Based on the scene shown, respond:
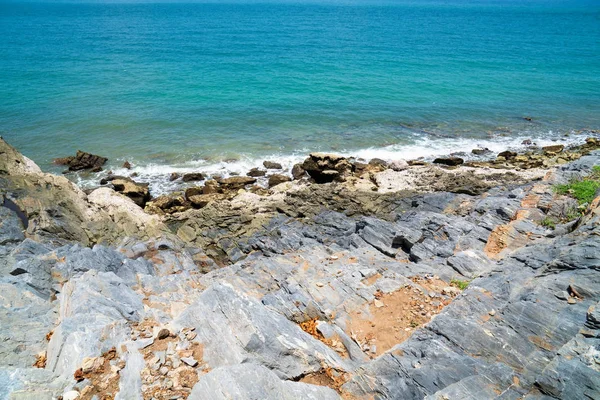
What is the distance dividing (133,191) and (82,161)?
951 centimetres

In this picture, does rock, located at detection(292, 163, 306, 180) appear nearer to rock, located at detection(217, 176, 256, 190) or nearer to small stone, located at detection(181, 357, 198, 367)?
rock, located at detection(217, 176, 256, 190)

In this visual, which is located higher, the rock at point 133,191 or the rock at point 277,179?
the rock at point 277,179

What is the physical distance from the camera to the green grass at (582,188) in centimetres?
1823

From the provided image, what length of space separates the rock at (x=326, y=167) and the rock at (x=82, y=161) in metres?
18.1

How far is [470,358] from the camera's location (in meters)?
9.01

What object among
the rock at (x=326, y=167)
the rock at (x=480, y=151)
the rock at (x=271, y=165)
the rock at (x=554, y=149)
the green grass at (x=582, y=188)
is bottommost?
the rock at (x=271, y=165)

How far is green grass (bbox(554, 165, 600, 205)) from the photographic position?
1823 centimetres

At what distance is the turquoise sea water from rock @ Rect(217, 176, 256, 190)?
3.43m

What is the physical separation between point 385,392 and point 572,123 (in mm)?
47464

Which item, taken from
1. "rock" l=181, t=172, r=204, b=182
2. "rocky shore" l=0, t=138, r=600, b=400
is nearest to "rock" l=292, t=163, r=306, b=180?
"rocky shore" l=0, t=138, r=600, b=400

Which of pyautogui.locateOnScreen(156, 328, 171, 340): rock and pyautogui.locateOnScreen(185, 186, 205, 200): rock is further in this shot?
pyautogui.locateOnScreen(185, 186, 205, 200): rock

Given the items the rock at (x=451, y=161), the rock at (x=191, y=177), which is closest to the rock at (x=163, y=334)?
the rock at (x=191, y=177)

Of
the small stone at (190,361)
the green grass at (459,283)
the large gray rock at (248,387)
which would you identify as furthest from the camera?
the green grass at (459,283)

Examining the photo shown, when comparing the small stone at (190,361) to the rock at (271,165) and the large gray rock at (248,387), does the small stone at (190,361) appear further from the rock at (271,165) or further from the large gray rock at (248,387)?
the rock at (271,165)
